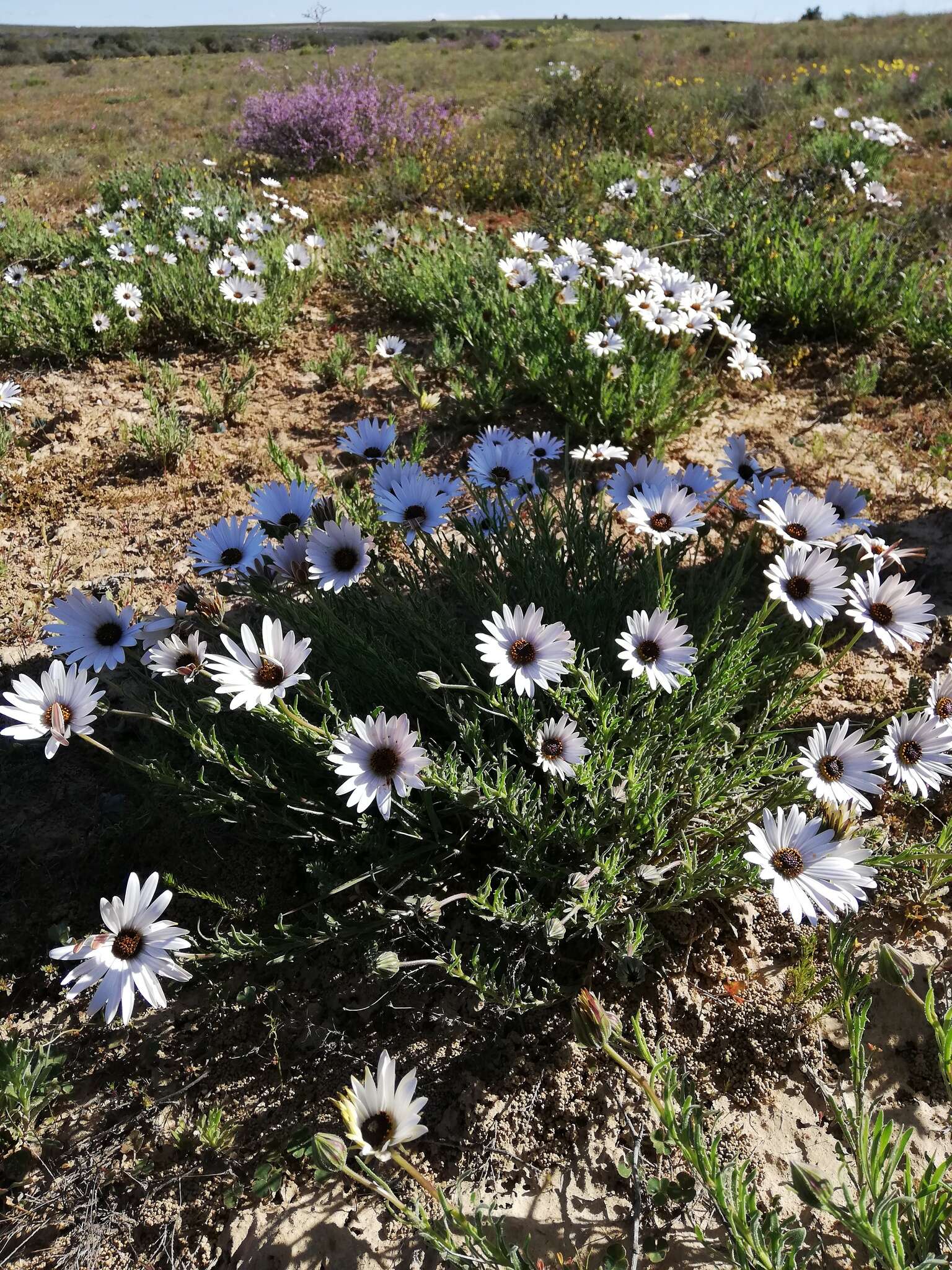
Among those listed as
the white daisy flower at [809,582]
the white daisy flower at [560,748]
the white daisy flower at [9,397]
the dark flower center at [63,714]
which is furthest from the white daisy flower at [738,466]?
the white daisy flower at [9,397]

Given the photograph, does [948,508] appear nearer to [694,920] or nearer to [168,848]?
[694,920]

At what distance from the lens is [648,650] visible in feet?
5.95

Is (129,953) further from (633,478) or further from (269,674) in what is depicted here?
(633,478)

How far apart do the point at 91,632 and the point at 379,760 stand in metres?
1.02

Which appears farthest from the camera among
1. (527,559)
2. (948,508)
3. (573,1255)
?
(948,508)

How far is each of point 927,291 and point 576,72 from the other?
7881 millimetres

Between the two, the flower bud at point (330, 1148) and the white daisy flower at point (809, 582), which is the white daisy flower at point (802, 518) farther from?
the flower bud at point (330, 1148)

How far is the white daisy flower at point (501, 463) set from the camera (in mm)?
2420

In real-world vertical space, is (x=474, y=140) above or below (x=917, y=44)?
below

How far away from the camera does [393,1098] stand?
55.4 inches

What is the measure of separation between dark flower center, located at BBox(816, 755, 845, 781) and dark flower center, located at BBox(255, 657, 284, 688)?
4.30 feet

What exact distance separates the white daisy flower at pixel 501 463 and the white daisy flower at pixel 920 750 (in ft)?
4.31

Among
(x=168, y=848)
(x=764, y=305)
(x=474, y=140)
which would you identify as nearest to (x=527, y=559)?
(x=168, y=848)

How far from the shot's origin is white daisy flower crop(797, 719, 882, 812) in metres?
1.72
